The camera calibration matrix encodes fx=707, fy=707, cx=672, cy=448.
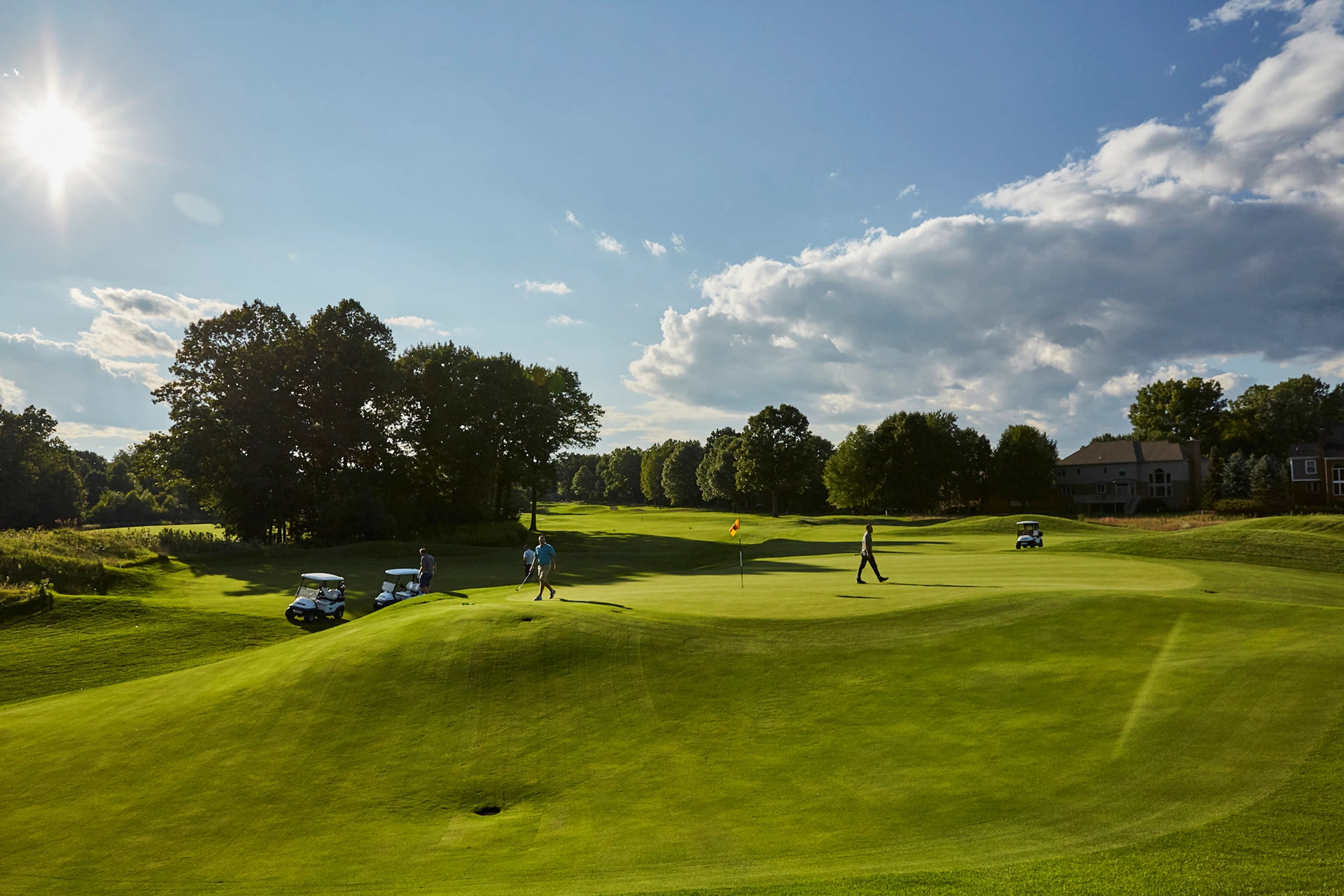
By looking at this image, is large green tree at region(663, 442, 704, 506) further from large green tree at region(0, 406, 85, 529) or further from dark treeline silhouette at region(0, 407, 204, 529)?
large green tree at region(0, 406, 85, 529)

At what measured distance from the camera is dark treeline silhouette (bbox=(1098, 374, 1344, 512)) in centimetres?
9725

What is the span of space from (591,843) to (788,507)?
12311cm

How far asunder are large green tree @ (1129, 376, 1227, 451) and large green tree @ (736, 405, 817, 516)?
7098cm

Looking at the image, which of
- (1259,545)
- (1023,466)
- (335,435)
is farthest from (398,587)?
(1023,466)

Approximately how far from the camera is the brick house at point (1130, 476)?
10988 centimetres

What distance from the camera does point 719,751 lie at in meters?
11.6

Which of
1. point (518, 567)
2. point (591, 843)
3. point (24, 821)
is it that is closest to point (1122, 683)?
point (591, 843)

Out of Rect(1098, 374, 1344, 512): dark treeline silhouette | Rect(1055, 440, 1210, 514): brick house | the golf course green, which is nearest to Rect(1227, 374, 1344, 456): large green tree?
Rect(1098, 374, 1344, 512): dark treeline silhouette

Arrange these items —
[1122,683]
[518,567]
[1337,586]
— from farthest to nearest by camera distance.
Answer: [518,567] → [1337,586] → [1122,683]

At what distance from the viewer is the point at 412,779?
38.6 ft

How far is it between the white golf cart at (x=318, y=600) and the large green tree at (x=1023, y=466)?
335ft

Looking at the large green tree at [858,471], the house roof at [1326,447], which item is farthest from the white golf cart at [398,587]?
the house roof at [1326,447]

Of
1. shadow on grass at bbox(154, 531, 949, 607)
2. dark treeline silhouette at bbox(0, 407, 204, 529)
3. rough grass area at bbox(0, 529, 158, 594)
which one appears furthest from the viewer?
dark treeline silhouette at bbox(0, 407, 204, 529)

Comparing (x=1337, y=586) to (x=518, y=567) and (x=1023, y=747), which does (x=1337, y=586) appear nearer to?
(x=1023, y=747)
